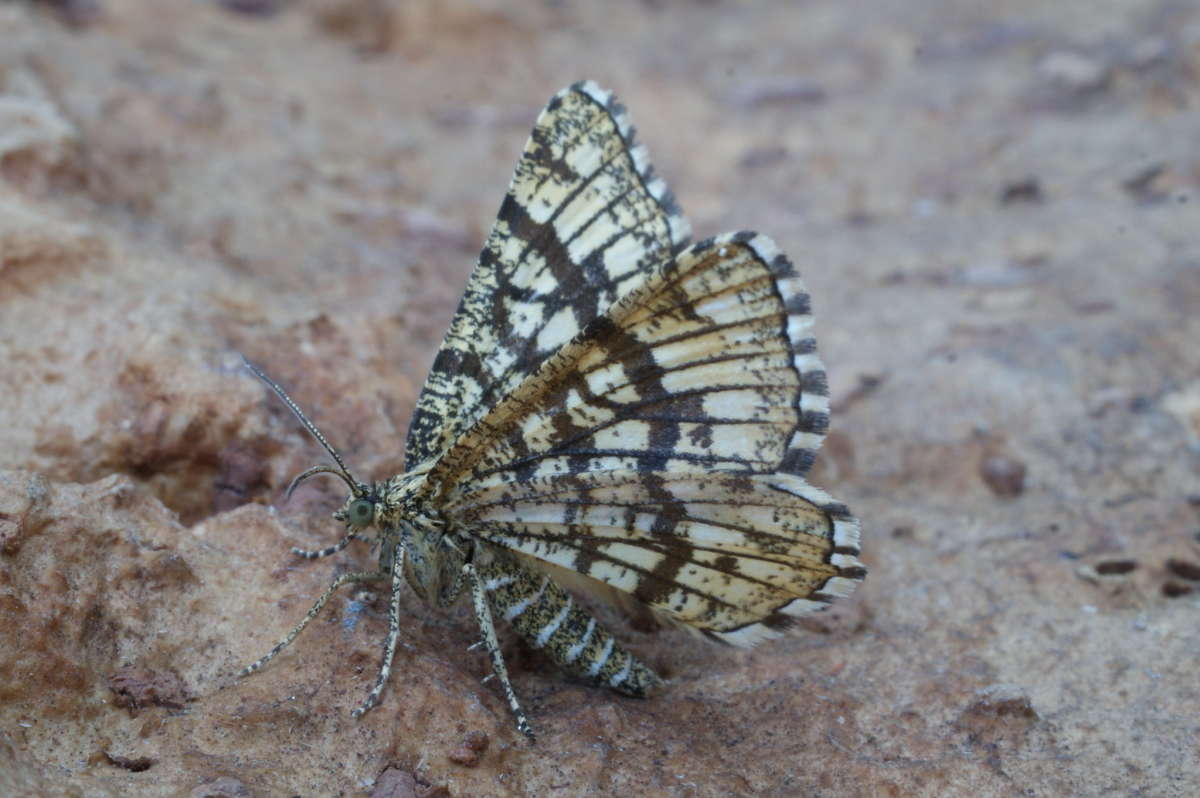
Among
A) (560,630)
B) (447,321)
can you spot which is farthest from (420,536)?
(447,321)

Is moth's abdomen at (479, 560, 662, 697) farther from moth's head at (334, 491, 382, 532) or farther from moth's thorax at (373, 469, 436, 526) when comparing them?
moth's head at (334, 491, 382, 532)

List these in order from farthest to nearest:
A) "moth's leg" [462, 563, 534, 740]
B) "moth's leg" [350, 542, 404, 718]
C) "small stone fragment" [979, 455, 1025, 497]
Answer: "small stone fragment" [979, 455, 1025, 497] < "moth's leg" [462, 563, 534, 740] < "moth's leg" [350, 542, 404, 718]

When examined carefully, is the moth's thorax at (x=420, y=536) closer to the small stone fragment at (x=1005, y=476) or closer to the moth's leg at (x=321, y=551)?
the moth's leg at (x=321, y=551)

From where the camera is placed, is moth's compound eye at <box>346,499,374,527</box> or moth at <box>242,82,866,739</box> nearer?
moth at <box>242,82,866,739</box>

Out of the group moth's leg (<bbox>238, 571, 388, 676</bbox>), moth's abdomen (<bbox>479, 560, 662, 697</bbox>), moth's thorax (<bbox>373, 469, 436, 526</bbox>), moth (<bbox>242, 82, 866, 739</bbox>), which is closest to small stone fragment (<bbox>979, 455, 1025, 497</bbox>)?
moth (<bbox>242, 82, 866, 739</bbox>)

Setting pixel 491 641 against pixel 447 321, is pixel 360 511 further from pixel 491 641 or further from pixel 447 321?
pixel 447 321

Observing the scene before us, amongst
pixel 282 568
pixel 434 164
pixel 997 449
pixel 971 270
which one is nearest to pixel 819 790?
pixel 282 568

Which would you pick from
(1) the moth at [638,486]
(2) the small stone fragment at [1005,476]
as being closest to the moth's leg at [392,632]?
(1) the moth at [638,486]
